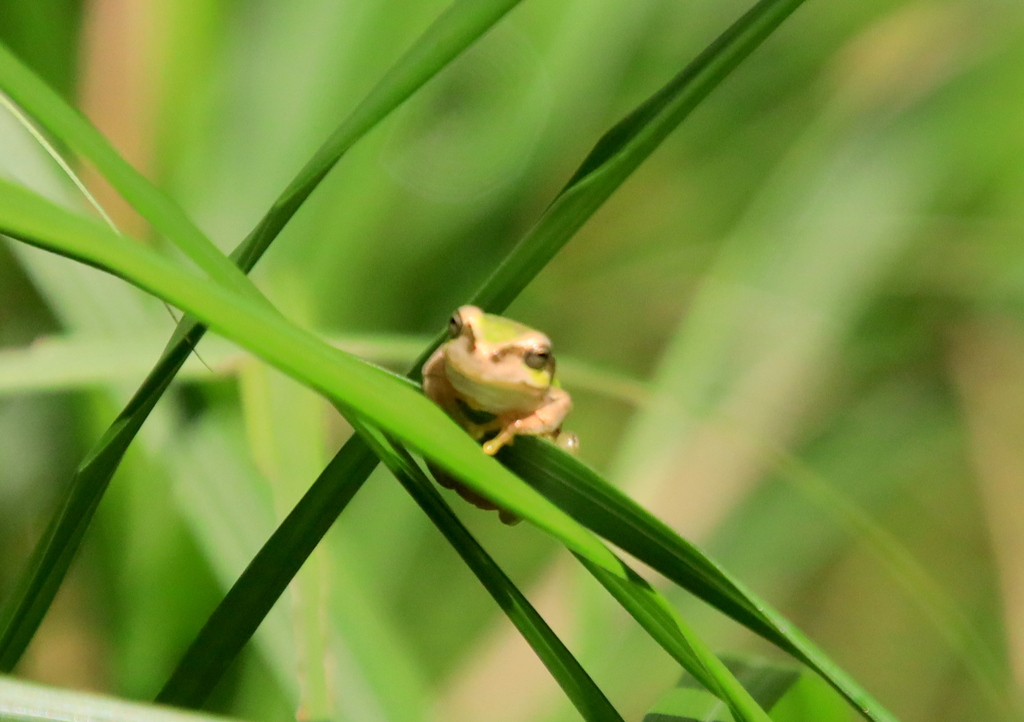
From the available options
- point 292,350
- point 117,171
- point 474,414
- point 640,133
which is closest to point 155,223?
point 117,171

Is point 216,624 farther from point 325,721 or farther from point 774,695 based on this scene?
point 774,695

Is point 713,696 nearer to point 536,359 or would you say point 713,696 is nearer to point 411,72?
point 536,359

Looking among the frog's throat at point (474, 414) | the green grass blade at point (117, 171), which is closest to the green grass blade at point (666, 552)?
the green grass blade at point (117, 171)

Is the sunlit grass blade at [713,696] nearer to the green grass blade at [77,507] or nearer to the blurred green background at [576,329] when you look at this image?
the blurred green background at [576,329]

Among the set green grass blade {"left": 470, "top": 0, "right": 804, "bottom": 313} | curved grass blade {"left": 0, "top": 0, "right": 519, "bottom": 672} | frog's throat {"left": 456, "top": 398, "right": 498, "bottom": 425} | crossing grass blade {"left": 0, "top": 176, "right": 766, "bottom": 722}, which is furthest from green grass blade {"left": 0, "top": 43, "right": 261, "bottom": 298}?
frog's throat {"left": 456, "top": 398, "right": 498, "bottom": 425}

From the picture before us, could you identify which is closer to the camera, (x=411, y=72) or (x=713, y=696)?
(x=411, y=72)

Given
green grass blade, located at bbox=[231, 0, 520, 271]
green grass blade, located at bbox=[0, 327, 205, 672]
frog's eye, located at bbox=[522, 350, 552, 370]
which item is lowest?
green grass blade, located at bbox=[0, 327, 205, 672]

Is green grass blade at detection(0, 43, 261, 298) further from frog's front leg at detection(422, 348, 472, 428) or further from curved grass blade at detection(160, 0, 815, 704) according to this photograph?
frog's front leg at detection(422, 348, 472, 428)
